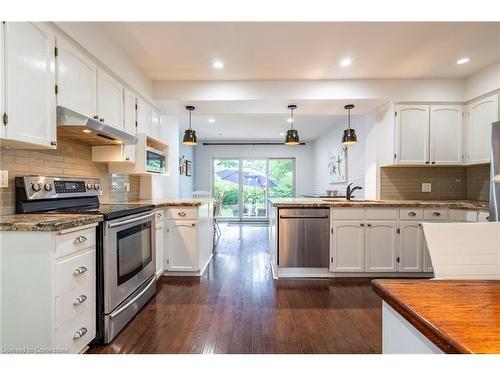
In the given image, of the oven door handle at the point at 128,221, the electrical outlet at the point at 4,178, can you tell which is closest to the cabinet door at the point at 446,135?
the oven door handle at the point at 128,221

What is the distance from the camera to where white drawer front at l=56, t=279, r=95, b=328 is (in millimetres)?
1382

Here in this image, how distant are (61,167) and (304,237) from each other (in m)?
2.57

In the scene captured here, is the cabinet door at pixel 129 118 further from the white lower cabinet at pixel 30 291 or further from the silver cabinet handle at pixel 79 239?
the white lower cabinet at pixel 30 291

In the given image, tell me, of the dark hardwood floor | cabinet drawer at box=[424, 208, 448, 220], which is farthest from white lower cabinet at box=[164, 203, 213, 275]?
cabinet drawer at box=[424, 208, 448, 220]

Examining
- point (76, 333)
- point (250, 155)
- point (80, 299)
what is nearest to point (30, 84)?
point (80, 299)

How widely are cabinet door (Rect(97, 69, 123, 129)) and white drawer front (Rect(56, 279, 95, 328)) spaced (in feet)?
4.87

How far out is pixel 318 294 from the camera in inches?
101

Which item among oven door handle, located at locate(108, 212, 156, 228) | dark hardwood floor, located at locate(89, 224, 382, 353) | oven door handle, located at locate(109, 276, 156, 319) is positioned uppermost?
oven door handle, located at locate(108, 212, 156, 228)

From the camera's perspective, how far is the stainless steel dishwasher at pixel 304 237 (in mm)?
3000

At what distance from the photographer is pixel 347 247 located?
3.01m

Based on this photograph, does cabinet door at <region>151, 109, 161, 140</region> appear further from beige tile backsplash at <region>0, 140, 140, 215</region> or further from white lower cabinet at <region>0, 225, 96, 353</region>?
white lower cabinet at <region>0, 225, 96, 353</region>
